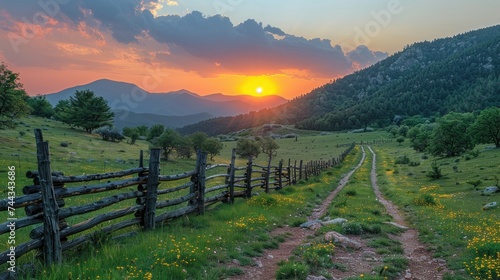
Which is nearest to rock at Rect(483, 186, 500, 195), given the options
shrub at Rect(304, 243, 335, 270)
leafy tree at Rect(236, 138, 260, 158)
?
shrub at Rect(304, 243, 335, 270)

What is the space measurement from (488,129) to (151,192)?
54.3 meters

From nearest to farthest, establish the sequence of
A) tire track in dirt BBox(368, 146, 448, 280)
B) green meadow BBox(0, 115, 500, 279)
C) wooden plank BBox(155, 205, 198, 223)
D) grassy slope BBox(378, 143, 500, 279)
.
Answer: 1. green meadow BBox(0, 115, 500, 279)
2. tire track in dirt BBox(368, 146, 448, 280)
3. grassy slope BBox(378, 143, 500, 279)
4. wooden plank BBox(155, 205, 198, 223)

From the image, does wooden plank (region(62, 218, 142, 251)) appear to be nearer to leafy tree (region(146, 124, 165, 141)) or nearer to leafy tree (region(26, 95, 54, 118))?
leafy tree (region(146, 124, 165, 141))

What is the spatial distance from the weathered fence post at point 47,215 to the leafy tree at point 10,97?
51.5m

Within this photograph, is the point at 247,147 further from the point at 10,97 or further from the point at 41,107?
the point at 41,107

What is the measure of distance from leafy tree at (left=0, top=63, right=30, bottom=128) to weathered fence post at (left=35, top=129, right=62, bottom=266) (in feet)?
169

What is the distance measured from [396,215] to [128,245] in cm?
1518

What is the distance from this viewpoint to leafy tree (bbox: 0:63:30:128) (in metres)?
48.3

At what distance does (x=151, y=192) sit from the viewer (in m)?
10.8

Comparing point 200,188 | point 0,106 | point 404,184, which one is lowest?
point 404,184

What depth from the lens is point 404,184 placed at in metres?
33.3

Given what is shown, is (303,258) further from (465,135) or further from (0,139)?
(0,139)

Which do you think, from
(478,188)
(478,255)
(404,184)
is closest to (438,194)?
(478,188)

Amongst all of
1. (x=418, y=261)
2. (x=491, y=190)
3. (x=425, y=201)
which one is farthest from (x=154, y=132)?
(x=418, y=261)
